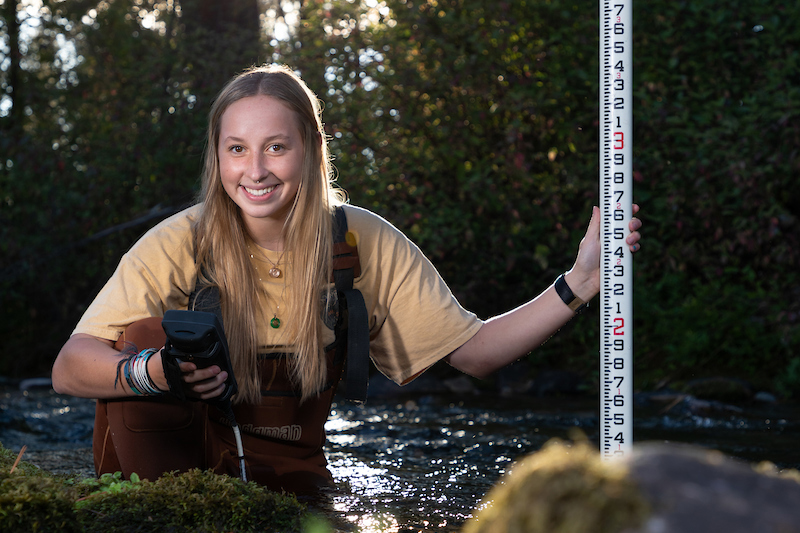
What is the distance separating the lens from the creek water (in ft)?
10.00

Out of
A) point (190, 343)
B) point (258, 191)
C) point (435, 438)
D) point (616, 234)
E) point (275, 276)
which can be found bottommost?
point (435, 438)

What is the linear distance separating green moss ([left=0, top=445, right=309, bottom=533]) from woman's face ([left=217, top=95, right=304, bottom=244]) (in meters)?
1.00

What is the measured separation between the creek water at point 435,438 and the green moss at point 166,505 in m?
0.37

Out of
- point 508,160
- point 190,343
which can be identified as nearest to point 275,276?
point 190,343

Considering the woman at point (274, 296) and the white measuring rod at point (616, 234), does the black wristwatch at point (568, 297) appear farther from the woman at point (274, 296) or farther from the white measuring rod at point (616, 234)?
the white measuring rod at point (616, 234)

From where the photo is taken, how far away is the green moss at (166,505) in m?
1.92

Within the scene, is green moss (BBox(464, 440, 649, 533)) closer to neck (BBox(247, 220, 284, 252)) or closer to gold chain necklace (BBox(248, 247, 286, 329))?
gold chain necklace (BBox(248, 247, 286, 329))

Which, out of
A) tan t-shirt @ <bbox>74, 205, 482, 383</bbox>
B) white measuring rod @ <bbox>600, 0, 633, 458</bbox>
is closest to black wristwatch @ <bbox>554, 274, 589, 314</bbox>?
white measuring rod @ <bbox>600, 0, 633, 458</bbox>

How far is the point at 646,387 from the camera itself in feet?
21.3

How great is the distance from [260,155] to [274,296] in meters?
0.51

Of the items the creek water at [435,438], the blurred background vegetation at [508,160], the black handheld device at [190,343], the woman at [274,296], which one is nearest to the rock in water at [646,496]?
the black handheld device at [190,343]

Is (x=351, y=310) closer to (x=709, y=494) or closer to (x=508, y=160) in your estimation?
(x=709, y=494)

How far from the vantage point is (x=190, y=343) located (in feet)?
7.27

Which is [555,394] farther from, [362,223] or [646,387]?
[362,223]
